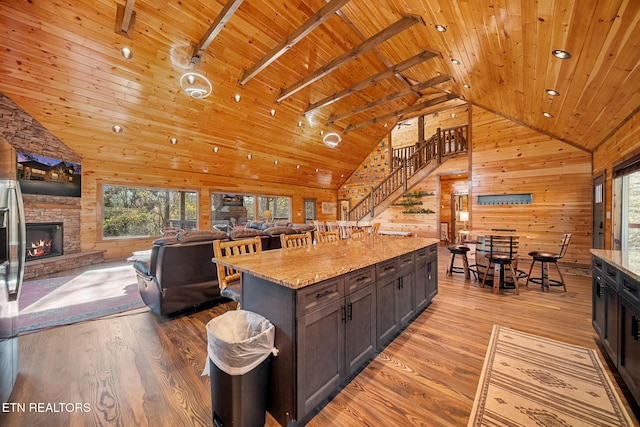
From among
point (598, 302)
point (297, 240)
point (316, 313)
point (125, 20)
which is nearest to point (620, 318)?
point (598, 302)

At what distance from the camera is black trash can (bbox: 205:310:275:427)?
1.38 m

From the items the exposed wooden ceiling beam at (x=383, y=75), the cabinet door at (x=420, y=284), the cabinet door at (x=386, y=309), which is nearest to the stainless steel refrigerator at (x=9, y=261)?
the cabinet door at (x=386, y=309)

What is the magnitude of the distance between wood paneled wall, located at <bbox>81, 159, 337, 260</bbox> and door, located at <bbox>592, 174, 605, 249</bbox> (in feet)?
29.4

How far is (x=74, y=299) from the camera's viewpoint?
3684 mm

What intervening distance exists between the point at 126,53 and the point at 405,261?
5.44 metres

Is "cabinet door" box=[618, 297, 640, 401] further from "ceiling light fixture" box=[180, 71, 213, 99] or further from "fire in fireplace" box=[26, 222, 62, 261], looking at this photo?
"fire in fireplace" box=[26, 222, 62, 261]

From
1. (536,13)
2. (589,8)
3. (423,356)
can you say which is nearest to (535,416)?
(423,356)

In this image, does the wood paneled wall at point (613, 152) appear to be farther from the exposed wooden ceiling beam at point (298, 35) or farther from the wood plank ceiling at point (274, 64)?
the exposed wooden ceiling beam at point (298, 35)

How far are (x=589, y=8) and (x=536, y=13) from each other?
1.23 feet

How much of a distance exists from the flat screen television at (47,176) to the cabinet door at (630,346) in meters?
8.72

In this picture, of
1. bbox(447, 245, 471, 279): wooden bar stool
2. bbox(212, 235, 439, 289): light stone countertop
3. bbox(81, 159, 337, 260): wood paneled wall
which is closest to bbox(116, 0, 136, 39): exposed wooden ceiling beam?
bbox(81, 159, 337, 260): wood paneled wall

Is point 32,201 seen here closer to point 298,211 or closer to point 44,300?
point 44,300

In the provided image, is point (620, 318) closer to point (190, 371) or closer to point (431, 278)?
point (431, 278)

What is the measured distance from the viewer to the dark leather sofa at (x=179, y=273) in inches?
117
